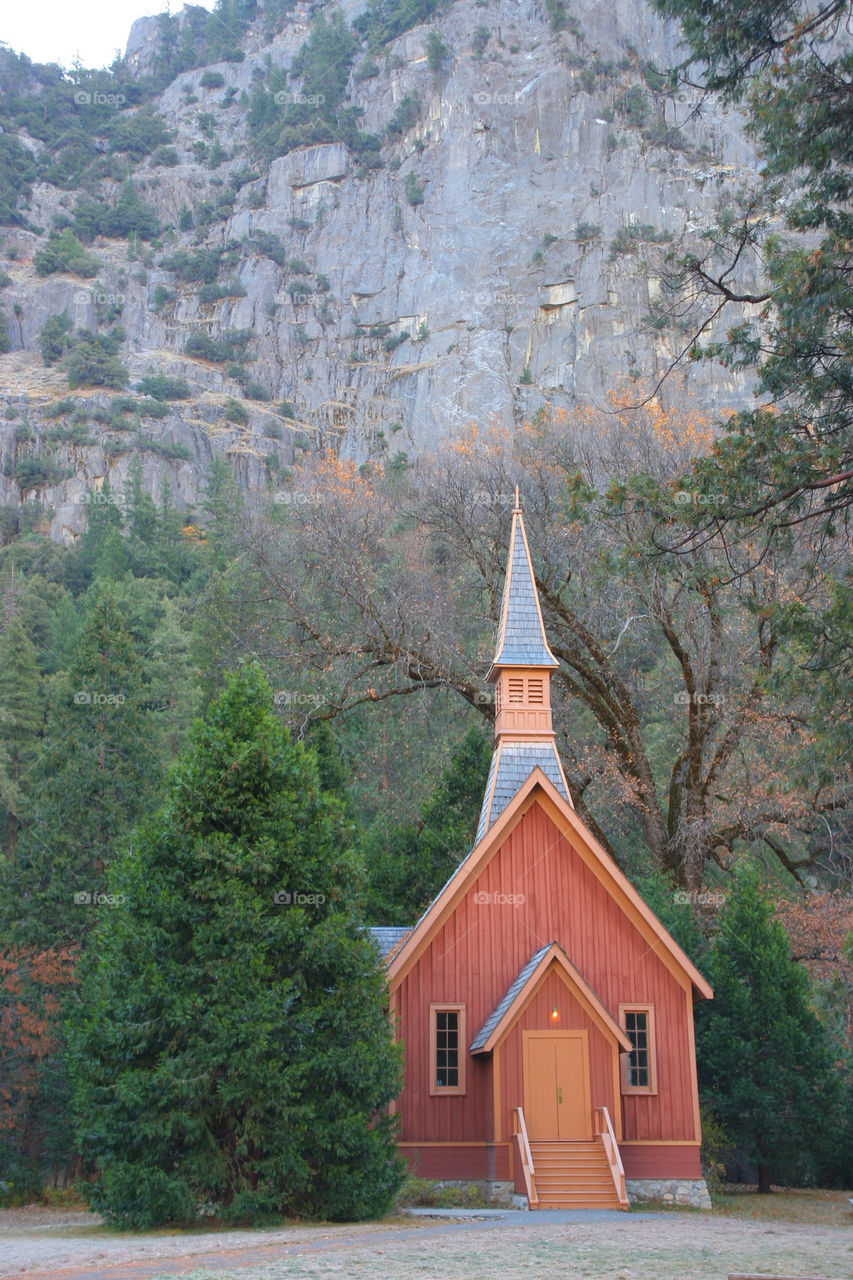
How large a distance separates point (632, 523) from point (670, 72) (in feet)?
30.8

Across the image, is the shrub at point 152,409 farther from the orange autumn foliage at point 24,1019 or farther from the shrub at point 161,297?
the orange autumn foliage at point 24,1019

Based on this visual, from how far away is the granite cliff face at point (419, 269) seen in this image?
345 ft

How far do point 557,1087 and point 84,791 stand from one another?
18442 mm

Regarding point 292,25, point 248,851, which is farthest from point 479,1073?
point 292,25

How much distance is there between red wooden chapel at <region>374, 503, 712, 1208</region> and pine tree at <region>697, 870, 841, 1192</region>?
2379 millimetres

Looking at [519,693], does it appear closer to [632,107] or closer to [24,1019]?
[24,1019]

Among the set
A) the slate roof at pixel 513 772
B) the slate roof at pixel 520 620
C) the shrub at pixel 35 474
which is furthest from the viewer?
the shrub at pixel 35 474

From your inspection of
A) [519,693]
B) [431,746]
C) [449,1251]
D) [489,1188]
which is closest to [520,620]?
[519,693]

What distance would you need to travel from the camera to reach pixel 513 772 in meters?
21.4

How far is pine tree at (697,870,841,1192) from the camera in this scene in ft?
70.5

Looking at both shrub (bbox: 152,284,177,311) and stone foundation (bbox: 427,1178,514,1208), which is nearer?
stone foundation (bbox: 427,1178,514,1208)

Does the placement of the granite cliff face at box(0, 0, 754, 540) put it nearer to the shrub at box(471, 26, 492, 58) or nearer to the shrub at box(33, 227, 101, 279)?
the shrub at box(471, 26, 492, 58)

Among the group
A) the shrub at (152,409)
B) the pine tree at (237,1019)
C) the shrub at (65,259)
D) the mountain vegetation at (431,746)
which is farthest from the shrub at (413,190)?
the pine tree at (237,1019)

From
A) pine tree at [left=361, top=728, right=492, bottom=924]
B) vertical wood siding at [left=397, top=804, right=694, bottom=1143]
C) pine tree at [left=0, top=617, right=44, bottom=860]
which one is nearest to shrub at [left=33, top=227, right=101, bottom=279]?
pine tree at [left=0, top=617, right=44, bottom=860]
